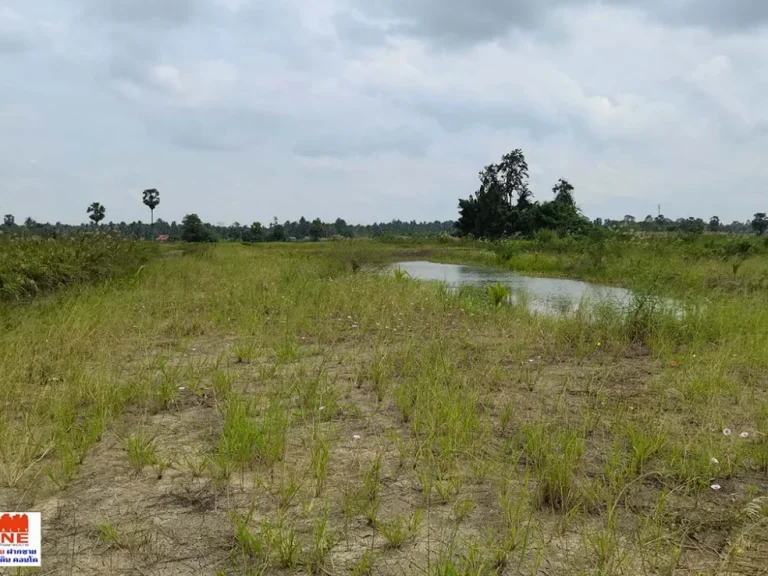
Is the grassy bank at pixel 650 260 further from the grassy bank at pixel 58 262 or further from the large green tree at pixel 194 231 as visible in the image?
the large green tree at pixel 194 231

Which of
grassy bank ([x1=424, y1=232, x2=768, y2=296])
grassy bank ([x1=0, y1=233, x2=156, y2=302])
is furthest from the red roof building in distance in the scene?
grassy bank ([x1=424, y1=232, x2=768, y2=296])

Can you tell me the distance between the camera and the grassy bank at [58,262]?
668cm

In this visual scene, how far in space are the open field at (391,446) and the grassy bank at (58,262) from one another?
5.02 feet

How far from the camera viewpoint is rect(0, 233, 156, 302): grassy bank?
6.68m

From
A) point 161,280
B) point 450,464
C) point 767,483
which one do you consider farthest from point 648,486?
point 161,280

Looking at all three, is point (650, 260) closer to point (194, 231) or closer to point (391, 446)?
point (391, 446)

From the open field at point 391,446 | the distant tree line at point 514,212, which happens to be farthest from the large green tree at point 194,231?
the open field at point 391,446

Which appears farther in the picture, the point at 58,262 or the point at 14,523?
the point at 58,262

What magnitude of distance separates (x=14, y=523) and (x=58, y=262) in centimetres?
703

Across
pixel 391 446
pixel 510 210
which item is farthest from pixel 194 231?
pixel 391 446

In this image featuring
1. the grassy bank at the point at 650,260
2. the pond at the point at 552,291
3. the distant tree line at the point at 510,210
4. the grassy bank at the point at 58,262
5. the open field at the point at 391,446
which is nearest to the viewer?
the open field at the point at 391,446

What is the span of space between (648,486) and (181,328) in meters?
4.89

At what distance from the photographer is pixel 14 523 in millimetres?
2004

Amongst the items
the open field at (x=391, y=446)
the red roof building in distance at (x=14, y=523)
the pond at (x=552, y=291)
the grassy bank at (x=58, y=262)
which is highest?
the grassy bank at (x=58, y=262)
